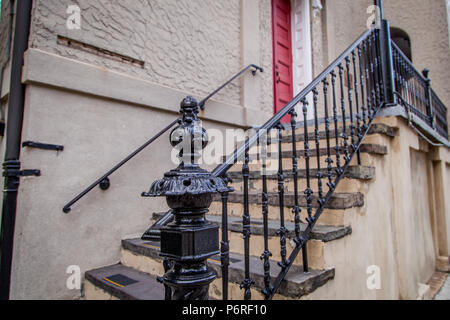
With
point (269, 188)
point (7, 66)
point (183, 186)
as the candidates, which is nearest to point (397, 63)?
point (269, 188)

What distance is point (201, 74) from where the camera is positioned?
373 cm

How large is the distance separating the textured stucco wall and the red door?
45.6 inches

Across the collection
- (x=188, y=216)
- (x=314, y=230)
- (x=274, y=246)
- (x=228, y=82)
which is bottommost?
(x=274, y=246)

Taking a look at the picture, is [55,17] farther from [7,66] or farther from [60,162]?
[60,162]

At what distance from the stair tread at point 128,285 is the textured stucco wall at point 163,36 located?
6.68 feet

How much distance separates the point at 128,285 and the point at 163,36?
278cm

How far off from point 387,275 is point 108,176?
283 centimetres

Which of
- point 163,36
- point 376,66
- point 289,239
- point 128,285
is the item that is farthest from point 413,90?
point 128,285

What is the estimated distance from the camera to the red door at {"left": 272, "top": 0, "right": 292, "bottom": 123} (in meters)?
5.22

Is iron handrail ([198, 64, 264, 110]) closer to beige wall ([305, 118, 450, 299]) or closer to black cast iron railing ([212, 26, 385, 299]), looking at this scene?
black cast iron railing ([212, 26, 385, 299])

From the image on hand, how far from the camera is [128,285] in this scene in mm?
2102

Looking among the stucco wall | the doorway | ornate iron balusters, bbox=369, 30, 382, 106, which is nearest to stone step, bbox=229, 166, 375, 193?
ornate iron balusters, bbox=369, 30, 382, 106

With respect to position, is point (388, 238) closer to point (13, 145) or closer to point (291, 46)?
point (13, 145)

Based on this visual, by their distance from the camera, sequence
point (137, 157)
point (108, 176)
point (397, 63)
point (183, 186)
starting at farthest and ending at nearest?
1. point (397, 63)
2. point (137, 157)
3. point (108, 176)
4. point (183, 186)
